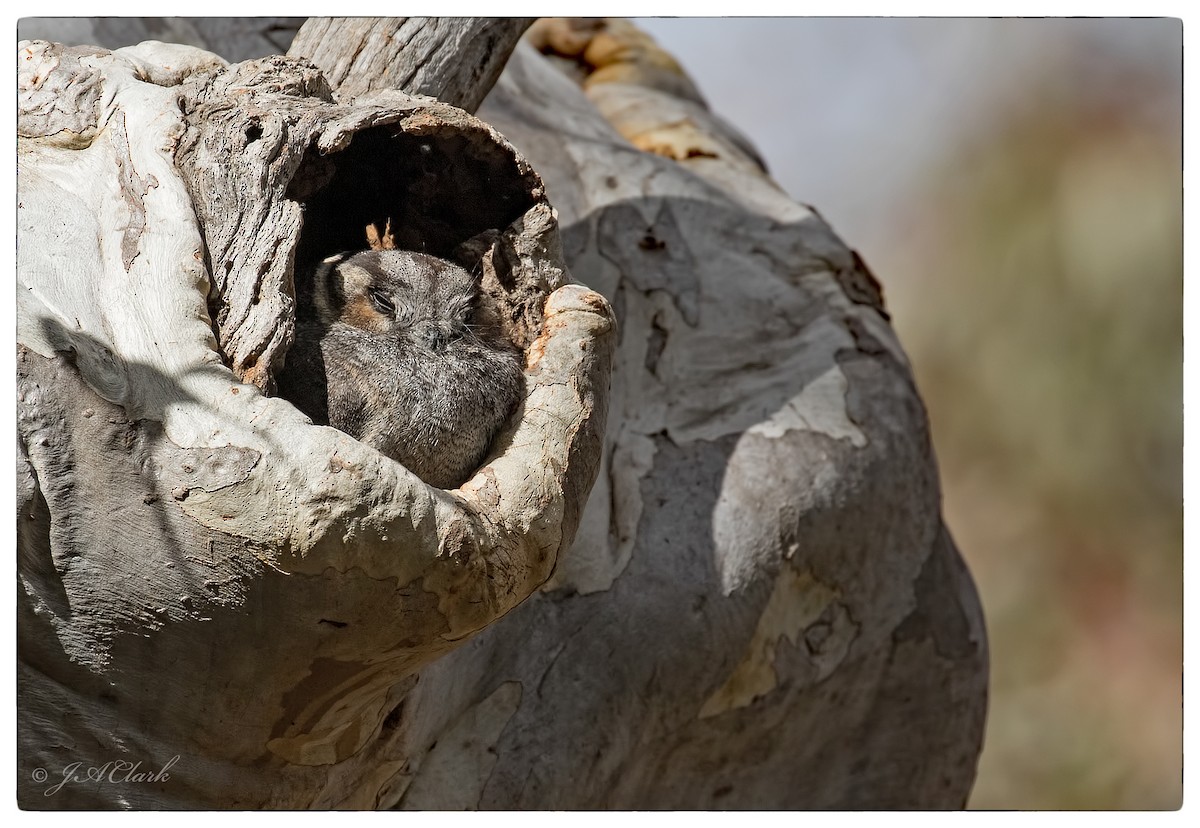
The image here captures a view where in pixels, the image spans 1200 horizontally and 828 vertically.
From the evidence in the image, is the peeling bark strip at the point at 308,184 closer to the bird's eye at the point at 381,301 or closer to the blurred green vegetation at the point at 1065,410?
the bird's eye at the point at 381,301

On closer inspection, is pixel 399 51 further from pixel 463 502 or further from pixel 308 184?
pixel 463 502

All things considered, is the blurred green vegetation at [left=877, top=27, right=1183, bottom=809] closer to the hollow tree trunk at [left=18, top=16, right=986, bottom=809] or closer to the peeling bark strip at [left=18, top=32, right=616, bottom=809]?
the hollow tree trunk at [left=18, top=16, right=986, bottom=809]

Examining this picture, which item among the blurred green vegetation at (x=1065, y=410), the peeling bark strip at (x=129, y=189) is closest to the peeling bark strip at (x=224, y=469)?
the peeling bark strip at (x=129, y=189)

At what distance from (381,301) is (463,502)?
19.5 inches

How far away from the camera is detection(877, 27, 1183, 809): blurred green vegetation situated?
3168mm

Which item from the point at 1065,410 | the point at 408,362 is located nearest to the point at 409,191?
the point at 408,362

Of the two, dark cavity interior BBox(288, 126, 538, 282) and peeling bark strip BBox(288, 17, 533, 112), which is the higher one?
peeling bark strip BBox(288, 17, 533, 112)

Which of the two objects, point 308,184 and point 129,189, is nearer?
point 129,189

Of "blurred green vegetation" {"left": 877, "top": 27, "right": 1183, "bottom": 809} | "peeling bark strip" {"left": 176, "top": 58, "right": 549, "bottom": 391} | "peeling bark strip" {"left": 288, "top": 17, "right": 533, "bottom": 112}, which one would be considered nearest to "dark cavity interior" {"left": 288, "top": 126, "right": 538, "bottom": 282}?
"peeling bark strip" {"left": 176, "top": 58, "right": 549, "bottom": 391}

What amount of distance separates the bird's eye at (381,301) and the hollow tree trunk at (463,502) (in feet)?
0.42

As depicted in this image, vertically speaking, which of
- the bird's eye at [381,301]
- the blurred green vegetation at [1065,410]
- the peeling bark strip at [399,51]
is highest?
the peeling bark strip at [399,51]

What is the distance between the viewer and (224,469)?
135 cm

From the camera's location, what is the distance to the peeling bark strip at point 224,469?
1.38 meters

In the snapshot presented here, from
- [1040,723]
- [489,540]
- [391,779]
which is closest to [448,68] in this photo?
[489,540]
